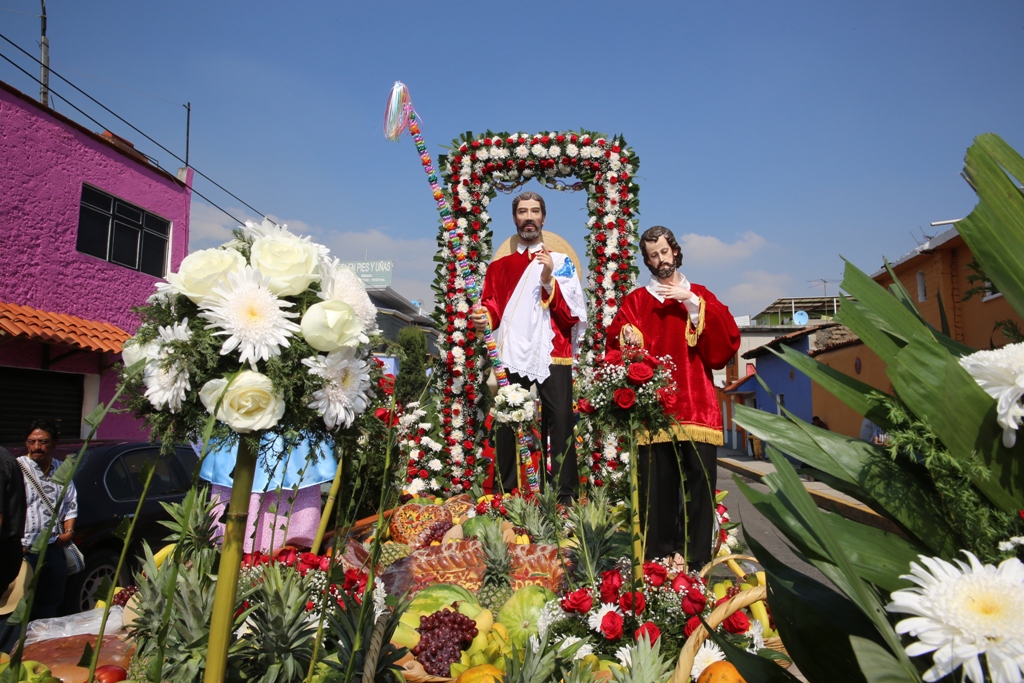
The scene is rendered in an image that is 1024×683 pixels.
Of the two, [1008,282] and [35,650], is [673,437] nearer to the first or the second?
[1008,282]

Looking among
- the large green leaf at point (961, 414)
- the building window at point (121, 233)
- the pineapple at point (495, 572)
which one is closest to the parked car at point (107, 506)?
the pineapple at point (495, 572)

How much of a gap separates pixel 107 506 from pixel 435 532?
2.78 meters

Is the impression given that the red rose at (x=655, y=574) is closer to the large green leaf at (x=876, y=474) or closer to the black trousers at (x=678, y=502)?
the black trousers at (x=678, y=502)

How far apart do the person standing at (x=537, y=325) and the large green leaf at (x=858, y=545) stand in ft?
13.1

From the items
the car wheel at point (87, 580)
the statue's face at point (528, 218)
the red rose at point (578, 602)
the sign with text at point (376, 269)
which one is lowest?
the car wheel at point (87, 580)

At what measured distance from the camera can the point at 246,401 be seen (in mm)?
1289

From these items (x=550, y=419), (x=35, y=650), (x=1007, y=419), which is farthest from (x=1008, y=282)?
(x=550, y=419)

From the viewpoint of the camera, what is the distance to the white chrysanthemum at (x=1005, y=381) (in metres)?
0.86

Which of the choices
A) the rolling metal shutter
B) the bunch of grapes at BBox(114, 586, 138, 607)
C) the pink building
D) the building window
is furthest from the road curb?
the building window

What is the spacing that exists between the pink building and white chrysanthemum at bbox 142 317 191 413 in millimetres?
9184

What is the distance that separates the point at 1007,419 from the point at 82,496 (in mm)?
5825

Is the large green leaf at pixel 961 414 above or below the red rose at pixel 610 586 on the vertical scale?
above

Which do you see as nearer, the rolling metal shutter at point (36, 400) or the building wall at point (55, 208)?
the rolling metal shutter at point (36, 400)

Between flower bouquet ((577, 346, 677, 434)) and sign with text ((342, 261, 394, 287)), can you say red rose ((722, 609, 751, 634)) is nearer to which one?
flower bouquet ((577, 346, 677, 434))
